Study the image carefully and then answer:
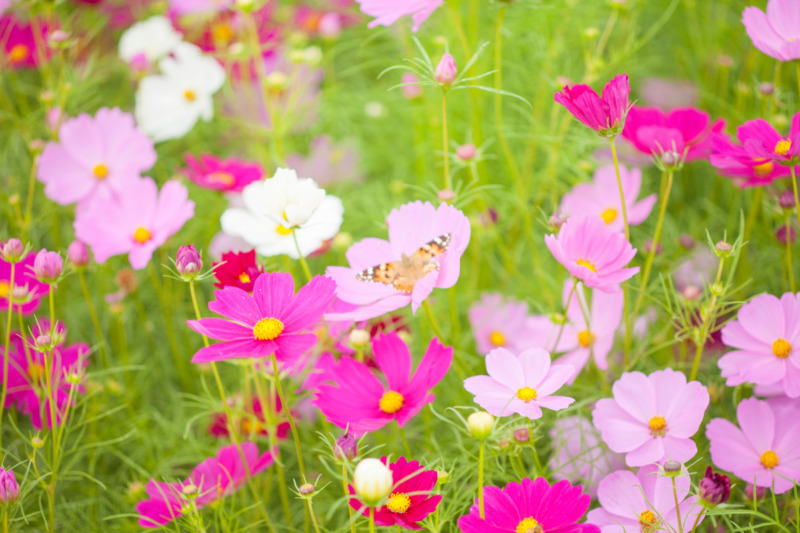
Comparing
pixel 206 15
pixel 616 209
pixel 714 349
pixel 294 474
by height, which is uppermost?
pixel 206 15

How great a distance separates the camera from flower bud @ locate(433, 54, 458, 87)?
0.68 metres

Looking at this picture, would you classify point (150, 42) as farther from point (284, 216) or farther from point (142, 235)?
point (284, 216)

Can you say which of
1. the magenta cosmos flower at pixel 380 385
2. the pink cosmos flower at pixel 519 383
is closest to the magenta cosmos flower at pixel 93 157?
the magenta cosmos flower at pixel 380 385

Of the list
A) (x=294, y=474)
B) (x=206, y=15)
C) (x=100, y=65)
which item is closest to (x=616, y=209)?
(x=294, y=474)

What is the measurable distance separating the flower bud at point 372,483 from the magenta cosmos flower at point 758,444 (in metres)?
0.37

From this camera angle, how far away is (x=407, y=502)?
60cm

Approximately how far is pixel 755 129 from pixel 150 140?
0.82 metres

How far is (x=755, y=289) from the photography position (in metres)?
0.95

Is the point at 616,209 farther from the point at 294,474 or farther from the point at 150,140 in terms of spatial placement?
the point at 150,140

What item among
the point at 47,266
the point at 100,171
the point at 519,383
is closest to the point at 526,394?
the point at 519,383

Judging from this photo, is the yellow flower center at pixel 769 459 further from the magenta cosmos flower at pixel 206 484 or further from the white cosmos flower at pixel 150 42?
the white cosmos flower at pixel 150 42

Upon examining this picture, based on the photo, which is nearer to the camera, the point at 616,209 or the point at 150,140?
the point at 616,209

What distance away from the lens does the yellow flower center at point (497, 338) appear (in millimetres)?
953

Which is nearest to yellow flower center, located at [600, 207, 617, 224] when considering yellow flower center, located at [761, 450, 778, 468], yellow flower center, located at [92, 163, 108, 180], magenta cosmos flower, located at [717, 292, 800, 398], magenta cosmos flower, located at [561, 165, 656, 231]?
magenta cosmos flower, located at [561, 165, 656, 231]
